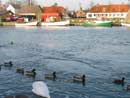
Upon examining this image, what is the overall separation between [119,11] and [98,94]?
12974cm

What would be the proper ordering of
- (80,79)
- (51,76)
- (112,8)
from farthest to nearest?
1. (112,8)
2. (51,76)
3. (80,79)

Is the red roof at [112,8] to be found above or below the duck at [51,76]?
above

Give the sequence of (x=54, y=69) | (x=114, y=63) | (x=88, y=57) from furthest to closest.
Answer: (x=88, y=57) → (x=114, y=63) → (x=54, y=69)

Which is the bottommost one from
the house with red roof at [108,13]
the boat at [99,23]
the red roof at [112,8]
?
the boat at [99,23]

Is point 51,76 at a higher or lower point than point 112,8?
lower

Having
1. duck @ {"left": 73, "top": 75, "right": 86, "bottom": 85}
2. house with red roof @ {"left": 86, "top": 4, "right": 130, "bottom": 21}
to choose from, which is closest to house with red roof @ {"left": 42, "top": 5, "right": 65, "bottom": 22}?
house with red roof @ {"left": 86, "top": 4, "right": 130, "bottom": 21}

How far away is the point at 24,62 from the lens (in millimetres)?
37625

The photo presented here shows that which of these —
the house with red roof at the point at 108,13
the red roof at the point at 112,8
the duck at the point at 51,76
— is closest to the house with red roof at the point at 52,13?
the house with red roof at the point at 108,13

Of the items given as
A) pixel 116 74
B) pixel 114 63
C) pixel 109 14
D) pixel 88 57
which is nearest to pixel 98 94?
pixel 116 74

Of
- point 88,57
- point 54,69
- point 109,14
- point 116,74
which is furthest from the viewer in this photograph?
point 109,14

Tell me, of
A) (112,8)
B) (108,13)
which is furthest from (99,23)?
(112,8)

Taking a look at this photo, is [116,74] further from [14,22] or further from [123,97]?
[14,22]

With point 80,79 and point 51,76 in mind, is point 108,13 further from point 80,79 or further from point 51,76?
point 80,79

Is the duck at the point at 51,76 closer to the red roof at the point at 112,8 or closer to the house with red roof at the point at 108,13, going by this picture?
the house with red roof at the point at 108,13
